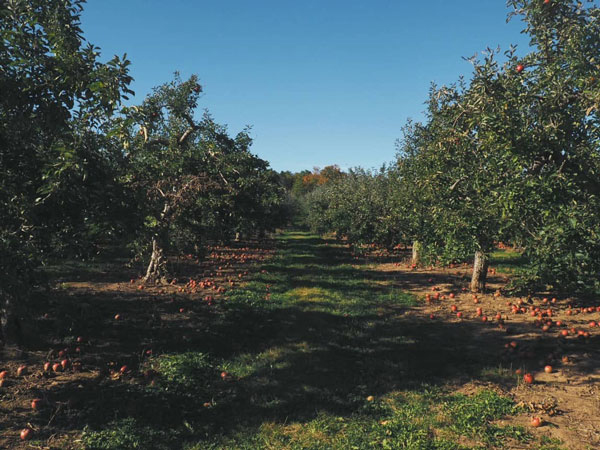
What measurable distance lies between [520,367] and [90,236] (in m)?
9.39

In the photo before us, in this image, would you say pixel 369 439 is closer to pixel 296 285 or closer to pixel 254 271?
pixel 296 285

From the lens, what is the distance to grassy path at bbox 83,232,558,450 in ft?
17.3

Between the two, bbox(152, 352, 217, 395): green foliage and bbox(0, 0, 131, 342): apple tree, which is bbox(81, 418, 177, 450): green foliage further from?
bbox(0, 0, 131, 342): apple tree

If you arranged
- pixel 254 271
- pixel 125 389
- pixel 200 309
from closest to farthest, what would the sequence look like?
pixel 125 389
pixel 200 309
pixel 254 271

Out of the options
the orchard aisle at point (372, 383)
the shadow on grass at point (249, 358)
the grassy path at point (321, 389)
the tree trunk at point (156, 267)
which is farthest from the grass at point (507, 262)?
the tree trunk at point (156, 267)

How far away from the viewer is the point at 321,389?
681 cm

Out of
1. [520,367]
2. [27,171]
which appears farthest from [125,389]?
[520,367]

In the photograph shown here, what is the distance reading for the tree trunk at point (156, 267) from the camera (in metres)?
14.4

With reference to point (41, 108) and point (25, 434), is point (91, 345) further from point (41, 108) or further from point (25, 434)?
→ point (41, 108)

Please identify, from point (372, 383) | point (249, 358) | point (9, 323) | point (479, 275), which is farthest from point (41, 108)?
point (479, 275)

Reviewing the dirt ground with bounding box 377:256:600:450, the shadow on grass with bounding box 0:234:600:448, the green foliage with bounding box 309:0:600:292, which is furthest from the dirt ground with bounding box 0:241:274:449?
the green foliage with bounding box 309:0:600:292

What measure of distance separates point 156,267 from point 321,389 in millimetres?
10068

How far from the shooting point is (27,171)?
6191 millimetres

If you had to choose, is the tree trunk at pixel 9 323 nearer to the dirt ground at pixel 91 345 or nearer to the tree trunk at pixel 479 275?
the dirt ground at pixel 91 345
